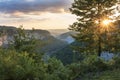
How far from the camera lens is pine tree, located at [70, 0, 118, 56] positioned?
39375 mm

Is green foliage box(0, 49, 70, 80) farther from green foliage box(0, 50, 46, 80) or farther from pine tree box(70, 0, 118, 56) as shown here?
pine tree box(70, 0, 118, 56)

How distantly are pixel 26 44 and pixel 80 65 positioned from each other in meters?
23.2

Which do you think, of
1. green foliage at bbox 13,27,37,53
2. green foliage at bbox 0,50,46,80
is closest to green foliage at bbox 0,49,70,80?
green foliage at bbox 0,50,46,80

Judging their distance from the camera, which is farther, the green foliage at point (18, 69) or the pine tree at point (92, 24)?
the pine tree at point (92, 24)

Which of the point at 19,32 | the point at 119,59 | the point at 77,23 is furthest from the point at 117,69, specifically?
the point at 19,32

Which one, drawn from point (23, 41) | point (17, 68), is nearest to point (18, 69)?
point (17, 68)

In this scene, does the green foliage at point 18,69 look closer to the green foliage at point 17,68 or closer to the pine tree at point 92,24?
the green foliage at point 17,68

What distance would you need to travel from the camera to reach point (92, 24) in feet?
133

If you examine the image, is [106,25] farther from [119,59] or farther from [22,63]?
[22,63]

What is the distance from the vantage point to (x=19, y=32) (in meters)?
42.0

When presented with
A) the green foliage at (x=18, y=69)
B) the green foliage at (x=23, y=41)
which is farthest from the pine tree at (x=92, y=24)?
the green foliage at (x=18, y=69)

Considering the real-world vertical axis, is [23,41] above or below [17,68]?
below

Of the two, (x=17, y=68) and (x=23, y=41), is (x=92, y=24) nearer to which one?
(x=23, y=41)

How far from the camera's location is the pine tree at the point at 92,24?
3938 centimetres
